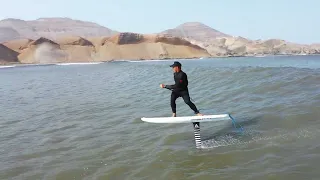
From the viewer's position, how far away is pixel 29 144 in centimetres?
1078

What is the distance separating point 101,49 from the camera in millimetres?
154000

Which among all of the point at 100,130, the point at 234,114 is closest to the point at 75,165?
the point at 100,130

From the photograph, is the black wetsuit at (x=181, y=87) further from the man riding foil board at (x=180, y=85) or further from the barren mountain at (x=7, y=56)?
the barren mountain at (x=7, y=56)

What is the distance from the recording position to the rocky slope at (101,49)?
136 meters

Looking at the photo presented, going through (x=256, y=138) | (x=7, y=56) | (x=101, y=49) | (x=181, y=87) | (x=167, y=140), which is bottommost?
(x=167, y=140)

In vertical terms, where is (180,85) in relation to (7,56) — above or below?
below

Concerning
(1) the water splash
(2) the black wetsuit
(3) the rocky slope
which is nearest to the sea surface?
(1) the water splash

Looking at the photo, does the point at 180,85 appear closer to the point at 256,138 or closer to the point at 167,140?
the point at 167,140

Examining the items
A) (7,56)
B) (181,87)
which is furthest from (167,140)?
(7,56)

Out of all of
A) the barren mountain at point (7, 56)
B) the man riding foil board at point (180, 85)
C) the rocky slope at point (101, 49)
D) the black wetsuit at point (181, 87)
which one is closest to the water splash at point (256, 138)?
the man riding foil board at point (180, 85)

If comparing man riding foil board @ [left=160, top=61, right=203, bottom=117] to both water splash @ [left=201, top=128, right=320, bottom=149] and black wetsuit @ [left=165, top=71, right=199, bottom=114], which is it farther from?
water splash @ [left=201, top=128, right=320, bottom=149]

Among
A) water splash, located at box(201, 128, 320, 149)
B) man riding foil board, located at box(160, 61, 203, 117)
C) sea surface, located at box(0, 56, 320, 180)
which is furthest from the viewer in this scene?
man riding foil board, located at box(160, 61, 203, 117)

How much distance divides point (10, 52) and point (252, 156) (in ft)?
463

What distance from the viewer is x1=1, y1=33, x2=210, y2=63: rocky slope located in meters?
136
